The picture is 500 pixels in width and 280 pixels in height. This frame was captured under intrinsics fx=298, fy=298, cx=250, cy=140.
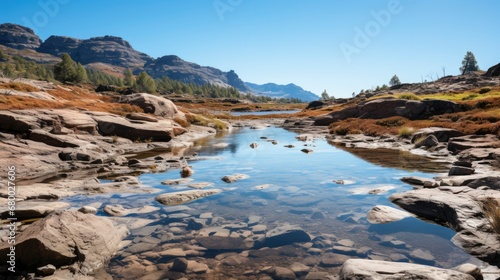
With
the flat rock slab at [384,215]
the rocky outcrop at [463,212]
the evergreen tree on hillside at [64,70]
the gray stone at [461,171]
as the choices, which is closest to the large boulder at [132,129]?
the rocky outcrop at [463,212]

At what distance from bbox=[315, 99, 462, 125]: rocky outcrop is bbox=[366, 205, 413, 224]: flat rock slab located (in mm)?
32602

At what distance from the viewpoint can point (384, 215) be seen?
9.22 metres

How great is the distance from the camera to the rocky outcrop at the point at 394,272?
4885mm

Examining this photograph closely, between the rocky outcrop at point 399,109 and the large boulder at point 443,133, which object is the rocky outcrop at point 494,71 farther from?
the large boulder at point 443,133

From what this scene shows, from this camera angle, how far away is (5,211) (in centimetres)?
942

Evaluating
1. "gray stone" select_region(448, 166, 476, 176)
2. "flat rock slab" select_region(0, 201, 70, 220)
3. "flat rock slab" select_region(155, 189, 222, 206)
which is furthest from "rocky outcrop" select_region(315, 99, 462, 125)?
"flat rock slab" select_region(0, 201, 70, 220)

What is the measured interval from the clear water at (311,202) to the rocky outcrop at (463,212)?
0.34 metres

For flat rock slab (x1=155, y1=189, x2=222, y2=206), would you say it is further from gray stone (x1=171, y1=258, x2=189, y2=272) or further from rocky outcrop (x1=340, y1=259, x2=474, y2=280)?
rocky outcrop (x1=340, y1=259, x2=474, y2=280)

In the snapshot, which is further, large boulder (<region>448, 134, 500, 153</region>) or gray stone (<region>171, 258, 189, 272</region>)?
large boulder (<region>448, 134, 500, 153</region>)

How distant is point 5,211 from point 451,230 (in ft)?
43.7

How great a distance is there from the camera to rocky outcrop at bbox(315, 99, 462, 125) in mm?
36719

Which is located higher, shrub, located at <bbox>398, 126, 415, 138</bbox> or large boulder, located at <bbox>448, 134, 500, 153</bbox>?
shrub, located at <bbox>398, 126, 415, 138</bbox>

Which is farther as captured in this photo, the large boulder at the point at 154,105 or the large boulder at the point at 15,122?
the large boulder at the point at 154,105

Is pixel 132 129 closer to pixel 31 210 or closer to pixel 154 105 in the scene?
pixel 154 105
